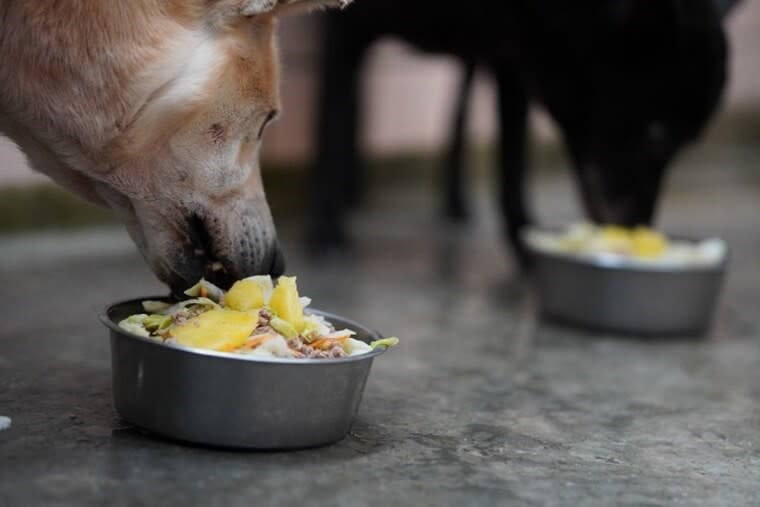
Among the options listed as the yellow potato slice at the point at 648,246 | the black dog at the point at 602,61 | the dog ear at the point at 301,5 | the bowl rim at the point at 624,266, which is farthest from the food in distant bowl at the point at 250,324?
the black dog at the point at 602,61

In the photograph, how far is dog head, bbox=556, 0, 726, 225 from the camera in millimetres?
2748

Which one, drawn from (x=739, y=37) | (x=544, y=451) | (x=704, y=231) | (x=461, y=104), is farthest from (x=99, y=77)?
(x=739, y=37)

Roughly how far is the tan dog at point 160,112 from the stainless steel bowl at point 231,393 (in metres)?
0.23

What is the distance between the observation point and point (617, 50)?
2.81 meters

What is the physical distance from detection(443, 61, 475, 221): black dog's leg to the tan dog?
5.59ft

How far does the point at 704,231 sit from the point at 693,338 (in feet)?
5.05

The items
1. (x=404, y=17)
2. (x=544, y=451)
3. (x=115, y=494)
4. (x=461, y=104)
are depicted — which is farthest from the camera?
(x=461, y=104)

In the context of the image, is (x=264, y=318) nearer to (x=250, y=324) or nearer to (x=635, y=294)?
(x=250, y=324)

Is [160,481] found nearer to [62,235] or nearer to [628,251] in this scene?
[628,251]

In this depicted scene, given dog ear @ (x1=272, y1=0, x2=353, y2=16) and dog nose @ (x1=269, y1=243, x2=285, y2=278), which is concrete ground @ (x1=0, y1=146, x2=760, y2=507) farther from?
dog ear @ (x1=272, y1=0, x2=353, y2=16)

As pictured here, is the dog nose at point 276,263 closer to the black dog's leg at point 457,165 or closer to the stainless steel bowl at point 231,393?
the stainless steel bowl at point 231,393

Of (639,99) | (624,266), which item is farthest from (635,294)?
(639,99)

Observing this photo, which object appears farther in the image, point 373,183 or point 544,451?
point 373,183

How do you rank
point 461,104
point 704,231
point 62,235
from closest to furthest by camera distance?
point 62,235 → point 461,104 → point 704,231
